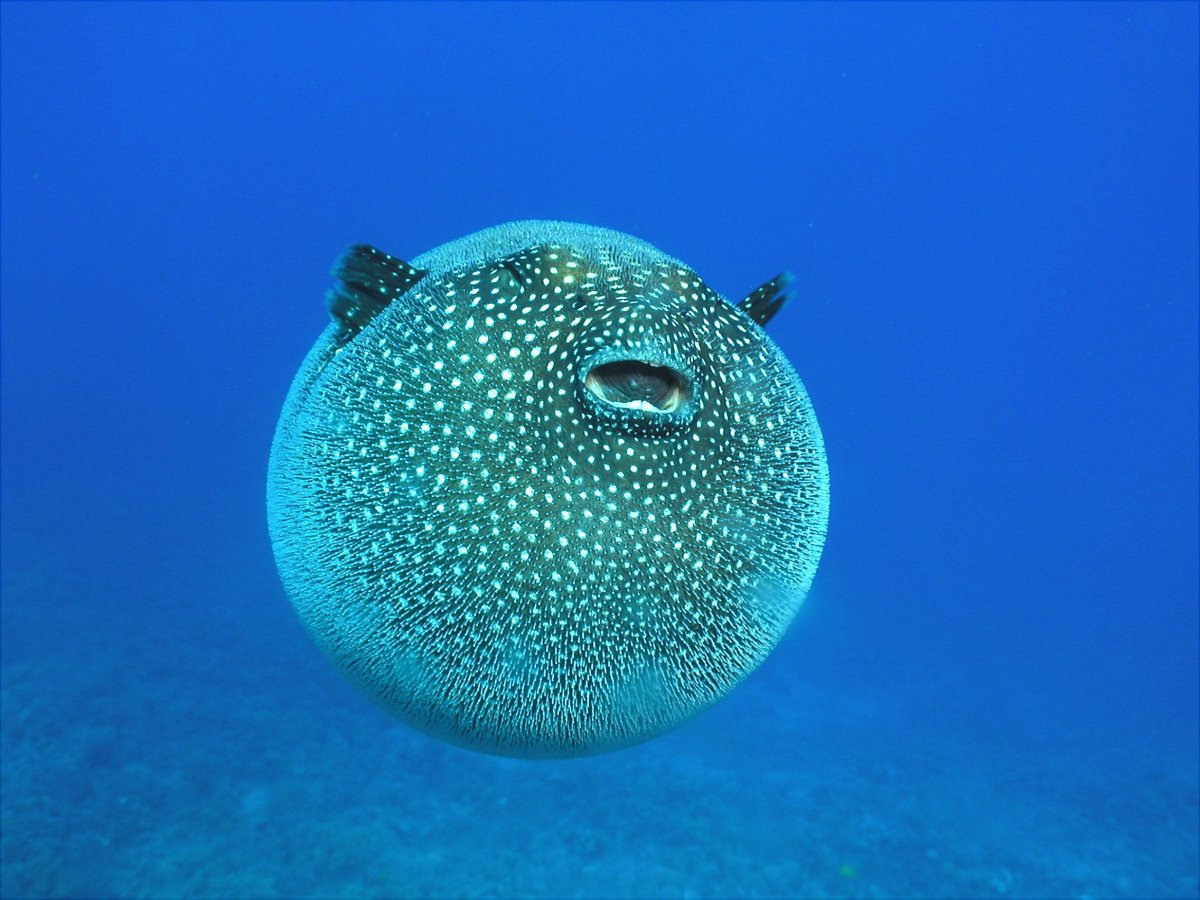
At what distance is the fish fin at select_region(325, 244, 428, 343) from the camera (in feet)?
9.11

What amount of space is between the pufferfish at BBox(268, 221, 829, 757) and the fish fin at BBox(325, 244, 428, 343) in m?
0.29

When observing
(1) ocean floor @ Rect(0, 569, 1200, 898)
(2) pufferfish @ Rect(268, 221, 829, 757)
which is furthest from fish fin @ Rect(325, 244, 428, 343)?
(1) ocean floor @ Rect(0, 569, 1200, 898)

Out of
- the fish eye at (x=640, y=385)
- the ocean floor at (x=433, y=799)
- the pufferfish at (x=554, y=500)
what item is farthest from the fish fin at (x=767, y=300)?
the ocean floor at (x=433, y=799)

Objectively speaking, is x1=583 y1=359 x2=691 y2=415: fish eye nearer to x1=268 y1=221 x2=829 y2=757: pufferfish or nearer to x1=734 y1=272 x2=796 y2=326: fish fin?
x1=268 y1=221 x2=829 y2=757: pufferfish

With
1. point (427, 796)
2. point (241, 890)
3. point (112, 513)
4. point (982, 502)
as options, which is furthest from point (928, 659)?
point (982, 502)

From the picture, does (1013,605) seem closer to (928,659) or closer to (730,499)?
(928,659)

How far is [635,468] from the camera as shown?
212 cm

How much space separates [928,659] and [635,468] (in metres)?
24.8

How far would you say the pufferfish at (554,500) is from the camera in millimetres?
2104

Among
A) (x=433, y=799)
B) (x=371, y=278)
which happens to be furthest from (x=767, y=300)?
(x=433, y=799)

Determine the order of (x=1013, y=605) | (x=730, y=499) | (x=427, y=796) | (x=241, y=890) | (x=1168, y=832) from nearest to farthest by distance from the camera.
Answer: (x=730, y=499) < (x=241, y=890) < (x=427, y=796) < (x=1168, y=832) < (x=1013, y=605)

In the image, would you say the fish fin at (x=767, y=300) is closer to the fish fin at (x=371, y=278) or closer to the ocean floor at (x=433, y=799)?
the fish fin at (x=371, y=278)

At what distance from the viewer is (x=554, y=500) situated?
208 centimetres

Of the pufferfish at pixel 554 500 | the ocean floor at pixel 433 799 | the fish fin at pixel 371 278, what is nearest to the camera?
the pufferfish at pixel 554 500
